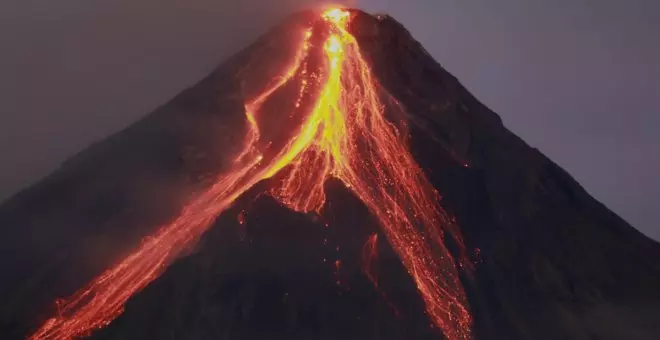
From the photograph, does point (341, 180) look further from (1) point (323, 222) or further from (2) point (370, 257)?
(2) point (370, 257)

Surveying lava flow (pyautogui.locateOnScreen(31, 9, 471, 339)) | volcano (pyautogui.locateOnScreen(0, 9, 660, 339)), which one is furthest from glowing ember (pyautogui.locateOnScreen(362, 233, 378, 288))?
lava flow (pyautogui.locateOnScreen(31, 9, 471, 339))

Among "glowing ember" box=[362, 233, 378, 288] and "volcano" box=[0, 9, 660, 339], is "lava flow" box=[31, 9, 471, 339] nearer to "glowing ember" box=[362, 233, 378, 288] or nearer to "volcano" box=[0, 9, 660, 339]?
"volcano" box=[0, 9, 660, 339]

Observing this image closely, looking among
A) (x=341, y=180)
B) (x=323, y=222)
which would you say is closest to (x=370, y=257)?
(x=323, y=222)

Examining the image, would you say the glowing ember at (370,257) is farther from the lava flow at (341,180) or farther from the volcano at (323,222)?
the lava flow at (341,180)

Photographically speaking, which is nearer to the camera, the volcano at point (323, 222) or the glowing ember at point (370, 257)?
the volcano at point (323, 222)

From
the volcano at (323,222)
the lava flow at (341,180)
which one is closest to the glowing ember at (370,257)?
the volcano at (323,222)
